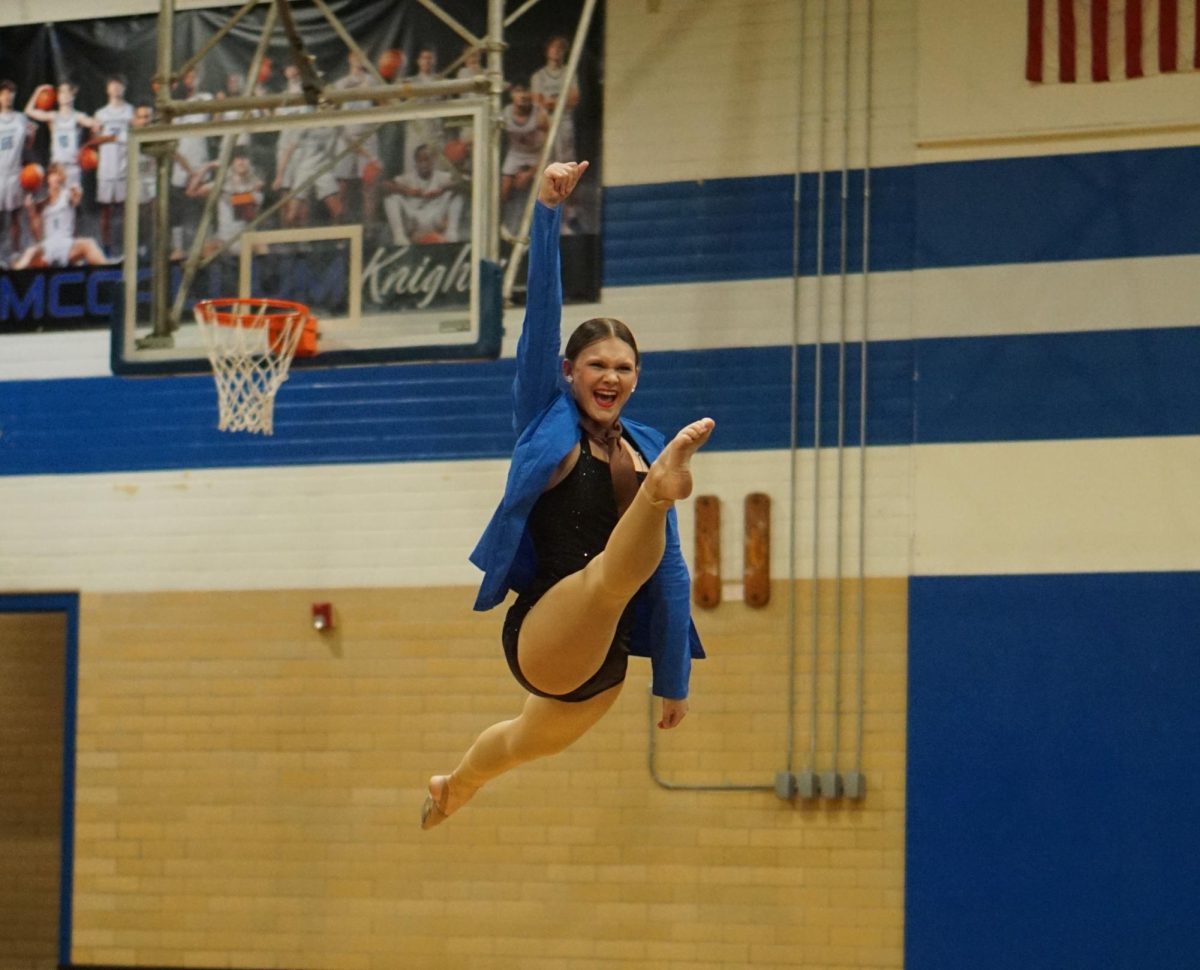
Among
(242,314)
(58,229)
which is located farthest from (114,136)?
(242,314)

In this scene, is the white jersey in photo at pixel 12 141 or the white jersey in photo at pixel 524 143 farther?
the white jersey in photo at pixel 12 141

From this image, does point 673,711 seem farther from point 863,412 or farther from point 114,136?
point 114,136

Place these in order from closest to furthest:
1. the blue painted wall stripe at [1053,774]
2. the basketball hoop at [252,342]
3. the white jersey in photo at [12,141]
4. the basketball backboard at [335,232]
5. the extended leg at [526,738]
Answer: the extended leg at [526,738]
the basketball backboard at [335,232]
the basketball hoop at [252,342]
the blue painted wall stripe at [1053,774]
the white jersey in photo at [12,141]

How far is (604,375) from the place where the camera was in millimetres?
4602

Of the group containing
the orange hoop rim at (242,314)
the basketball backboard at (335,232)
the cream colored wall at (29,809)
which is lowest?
the cream colored wall at (29,809)

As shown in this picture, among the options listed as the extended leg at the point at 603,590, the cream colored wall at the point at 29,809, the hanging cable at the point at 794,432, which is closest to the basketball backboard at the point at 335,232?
the hanging cable at the point at 794,432

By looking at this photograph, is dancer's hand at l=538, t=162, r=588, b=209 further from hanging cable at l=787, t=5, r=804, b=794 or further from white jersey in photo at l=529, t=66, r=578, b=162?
white jersey in photo at l=529, t=66, r=578, b=162

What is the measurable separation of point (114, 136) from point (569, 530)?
566cm

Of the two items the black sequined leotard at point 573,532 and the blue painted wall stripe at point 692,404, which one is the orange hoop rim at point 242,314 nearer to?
the blue painted wall stripe at point 692,404

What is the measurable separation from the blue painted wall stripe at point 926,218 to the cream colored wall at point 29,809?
4973 millimetres

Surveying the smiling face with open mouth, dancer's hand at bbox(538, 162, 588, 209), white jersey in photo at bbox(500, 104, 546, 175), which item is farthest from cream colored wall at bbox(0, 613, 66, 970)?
dancer's hand at bbox(538, 162, 588, 209)

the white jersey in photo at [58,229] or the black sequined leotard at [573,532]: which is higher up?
the white jersey in photo at [58,229]

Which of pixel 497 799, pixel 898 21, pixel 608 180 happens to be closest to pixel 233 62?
pixel 608 180

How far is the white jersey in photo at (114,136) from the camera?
916 centimetres
